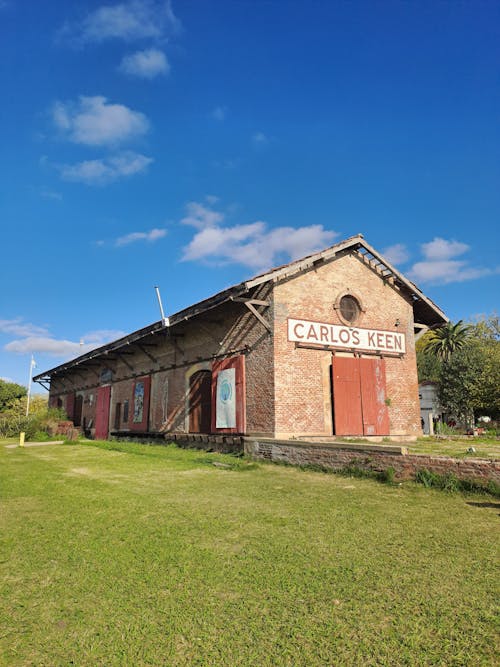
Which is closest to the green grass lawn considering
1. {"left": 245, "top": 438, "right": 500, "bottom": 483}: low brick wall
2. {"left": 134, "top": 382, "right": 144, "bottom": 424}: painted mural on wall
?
{"left": 245, "top": 438, "right": 500, "bottom": 483}: low brick wall

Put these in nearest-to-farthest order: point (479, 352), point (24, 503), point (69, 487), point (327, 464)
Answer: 1. point (24, 503)
2. point (69, 487)
3. point (327, 464)
4. point (479, 352)

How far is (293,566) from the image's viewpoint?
384 centimetres

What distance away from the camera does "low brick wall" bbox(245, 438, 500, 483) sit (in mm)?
6484

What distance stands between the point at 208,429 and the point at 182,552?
11.3 m

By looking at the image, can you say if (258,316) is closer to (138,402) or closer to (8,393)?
(138,402)

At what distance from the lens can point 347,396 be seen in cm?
1379

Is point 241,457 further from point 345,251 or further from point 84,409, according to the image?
point 84,409

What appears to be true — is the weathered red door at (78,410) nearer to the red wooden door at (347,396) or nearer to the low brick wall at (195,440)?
the low brick wall at (195,440)

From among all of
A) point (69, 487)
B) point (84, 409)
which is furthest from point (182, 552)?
point (84, 409)

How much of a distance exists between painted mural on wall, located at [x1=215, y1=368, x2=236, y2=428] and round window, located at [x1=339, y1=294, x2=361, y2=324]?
418 cm

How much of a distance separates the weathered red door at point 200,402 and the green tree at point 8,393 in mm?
31750

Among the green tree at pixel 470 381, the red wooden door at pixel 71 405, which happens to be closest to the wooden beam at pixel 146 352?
the red wooden door at pixel 71 405

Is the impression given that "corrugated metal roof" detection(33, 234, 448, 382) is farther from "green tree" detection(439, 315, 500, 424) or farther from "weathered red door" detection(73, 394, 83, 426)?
"green tree" detection(439, 315, 500, 424)

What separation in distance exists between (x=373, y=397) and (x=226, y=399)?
4.89 m
